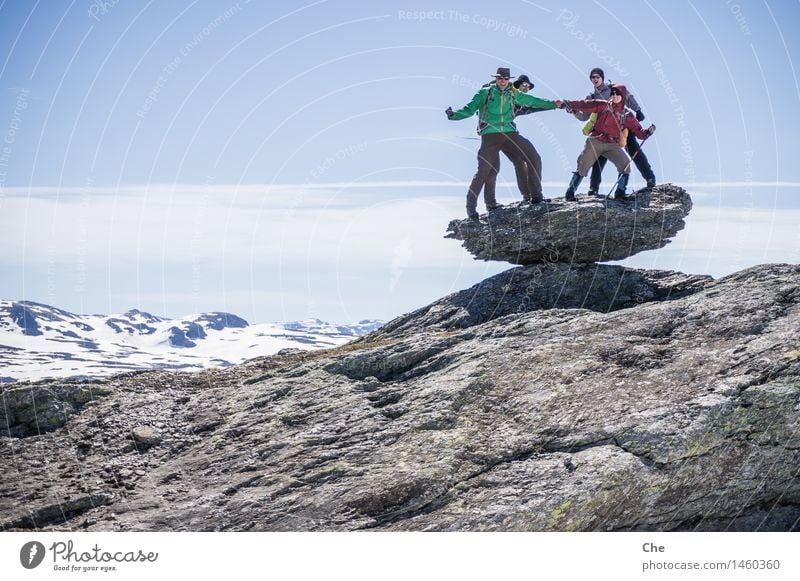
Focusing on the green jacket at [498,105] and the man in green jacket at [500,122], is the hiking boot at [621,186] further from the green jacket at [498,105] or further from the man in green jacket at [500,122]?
the green jacket at [498,105]

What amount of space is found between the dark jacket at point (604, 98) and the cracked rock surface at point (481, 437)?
720 centimetres

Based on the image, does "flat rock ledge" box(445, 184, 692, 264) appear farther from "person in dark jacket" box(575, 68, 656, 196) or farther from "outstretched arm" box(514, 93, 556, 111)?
"outstretched arm" box(514, 93, 556, 111)

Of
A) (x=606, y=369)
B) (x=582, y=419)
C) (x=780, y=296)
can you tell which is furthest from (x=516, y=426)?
(x=780, y=296)

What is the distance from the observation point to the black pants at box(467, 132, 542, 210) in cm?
2584

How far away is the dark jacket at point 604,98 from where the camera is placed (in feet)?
84.7

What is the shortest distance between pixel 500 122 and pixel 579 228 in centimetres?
441

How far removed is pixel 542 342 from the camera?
68.0 ft

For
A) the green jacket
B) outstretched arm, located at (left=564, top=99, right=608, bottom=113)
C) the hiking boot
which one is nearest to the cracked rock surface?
the hiking boot

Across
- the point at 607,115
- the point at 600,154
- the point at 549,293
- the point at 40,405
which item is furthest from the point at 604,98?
the point at 40,405

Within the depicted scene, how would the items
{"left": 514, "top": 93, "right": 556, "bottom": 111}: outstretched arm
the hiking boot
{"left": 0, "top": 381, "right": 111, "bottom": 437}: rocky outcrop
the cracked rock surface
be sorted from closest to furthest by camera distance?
the cracked rock surface → {"left": 0, "top": 381, "right": 111, "bottom": 437}: rocky outcrop → {"left": 514, "top": 93, "right": 556, "bottom": 111}: outstretched arm → the hiking boot

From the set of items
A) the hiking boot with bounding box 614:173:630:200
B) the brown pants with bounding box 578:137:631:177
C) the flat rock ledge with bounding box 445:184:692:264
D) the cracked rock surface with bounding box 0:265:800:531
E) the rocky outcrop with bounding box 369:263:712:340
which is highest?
the brown pants with bounding box 578:137:631:177

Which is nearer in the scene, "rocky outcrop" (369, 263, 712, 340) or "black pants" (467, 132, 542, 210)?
"rocky outcrop" (369, 263, 712, 340)

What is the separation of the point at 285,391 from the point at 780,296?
13.6 meters

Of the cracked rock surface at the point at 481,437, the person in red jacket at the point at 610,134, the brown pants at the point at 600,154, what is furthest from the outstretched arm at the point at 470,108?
the cracked rock surface at the point at 481,437
